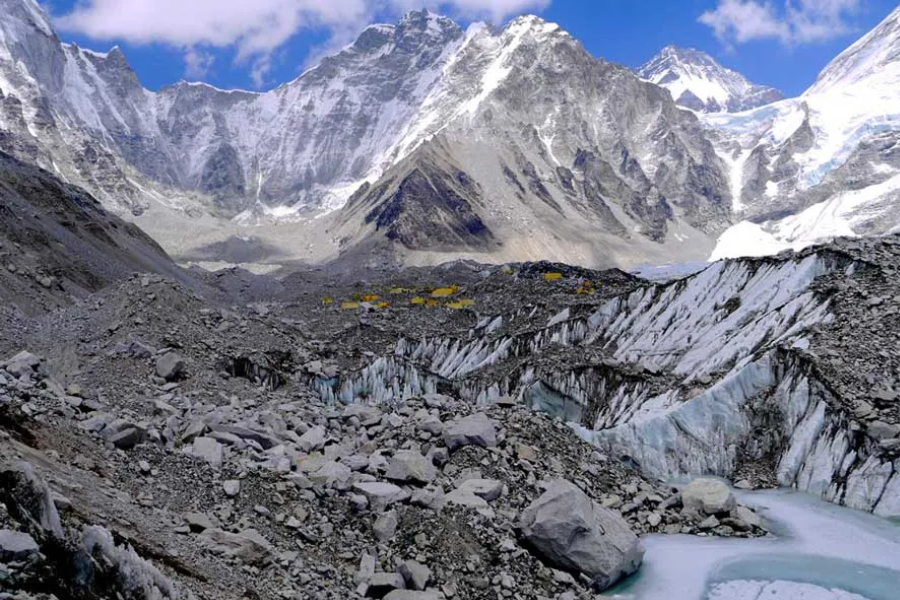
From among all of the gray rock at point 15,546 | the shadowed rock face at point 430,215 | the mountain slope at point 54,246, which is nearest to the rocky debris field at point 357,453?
the gray rock at point 15,546

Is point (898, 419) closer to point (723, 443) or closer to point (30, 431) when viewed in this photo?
point (723, 443)

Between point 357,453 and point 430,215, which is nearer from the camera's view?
point 357,453

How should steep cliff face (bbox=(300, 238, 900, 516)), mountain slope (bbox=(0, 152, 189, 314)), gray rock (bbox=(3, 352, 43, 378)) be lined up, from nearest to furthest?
gray rock (bbox=(3, 352, 43, 378))
steep cliff face (bbox=(300, 238, 900, 516))
mountain slope (bbox=(0, 152, 189, 314))

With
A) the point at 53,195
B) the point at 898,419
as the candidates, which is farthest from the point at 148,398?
the point at 53,195

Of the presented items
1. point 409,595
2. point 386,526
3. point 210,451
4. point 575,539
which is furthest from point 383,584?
point 210,451

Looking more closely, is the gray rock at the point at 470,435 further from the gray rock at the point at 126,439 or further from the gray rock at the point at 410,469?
the gray rock at the point at 126,439

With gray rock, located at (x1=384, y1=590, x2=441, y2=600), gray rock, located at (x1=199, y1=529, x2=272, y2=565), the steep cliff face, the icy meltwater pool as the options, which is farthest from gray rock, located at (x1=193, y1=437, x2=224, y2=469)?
the steep cliff face

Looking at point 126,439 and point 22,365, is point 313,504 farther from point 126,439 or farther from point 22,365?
point 22,365

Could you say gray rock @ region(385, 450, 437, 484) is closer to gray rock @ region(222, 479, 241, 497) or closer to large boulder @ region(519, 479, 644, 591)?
large boulder @ region(519, 479, 644, 591)
